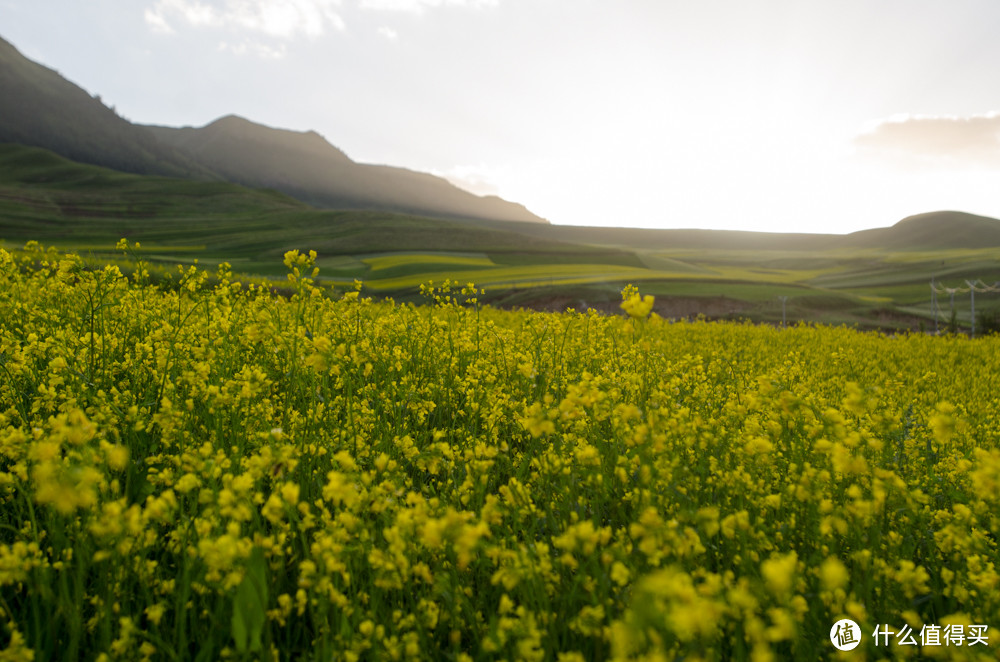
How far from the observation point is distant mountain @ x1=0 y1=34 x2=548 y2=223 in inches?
4040

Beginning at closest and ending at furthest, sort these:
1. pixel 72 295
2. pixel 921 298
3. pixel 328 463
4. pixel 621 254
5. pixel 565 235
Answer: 1. pixel 328 463
2. pixel 72 295
3. pixel 921 298
4. pixel 621 254
5. pixel 565 235

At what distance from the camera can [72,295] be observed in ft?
15.6

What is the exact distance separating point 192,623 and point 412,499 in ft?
2.89

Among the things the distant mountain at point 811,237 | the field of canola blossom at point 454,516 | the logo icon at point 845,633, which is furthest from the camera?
the distant mountain at point 811,237

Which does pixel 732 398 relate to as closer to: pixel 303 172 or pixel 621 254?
pixel 621 254

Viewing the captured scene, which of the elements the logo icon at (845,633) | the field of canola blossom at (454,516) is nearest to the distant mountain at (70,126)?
the field of canola blossom at (454,516)

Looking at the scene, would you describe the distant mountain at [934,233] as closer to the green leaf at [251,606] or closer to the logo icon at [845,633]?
the logo icon at [845,633]

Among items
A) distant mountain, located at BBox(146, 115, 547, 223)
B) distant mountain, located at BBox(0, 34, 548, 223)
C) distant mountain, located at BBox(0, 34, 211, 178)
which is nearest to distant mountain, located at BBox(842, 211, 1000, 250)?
distant mountain, located at BBox(0, 34, 548, 223)

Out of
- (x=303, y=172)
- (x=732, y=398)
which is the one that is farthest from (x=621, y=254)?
(x=303, y=172)

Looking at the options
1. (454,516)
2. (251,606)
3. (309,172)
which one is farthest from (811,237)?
(309,172)

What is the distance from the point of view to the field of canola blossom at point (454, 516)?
143cm

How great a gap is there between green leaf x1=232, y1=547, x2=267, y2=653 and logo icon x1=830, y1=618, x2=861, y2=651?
5.62 ft

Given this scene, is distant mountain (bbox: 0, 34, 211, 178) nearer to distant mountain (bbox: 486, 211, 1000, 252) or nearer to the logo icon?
distant mountain (bbox: 486, 211, 1000, 252)

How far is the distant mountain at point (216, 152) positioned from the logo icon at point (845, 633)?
12677 cm
